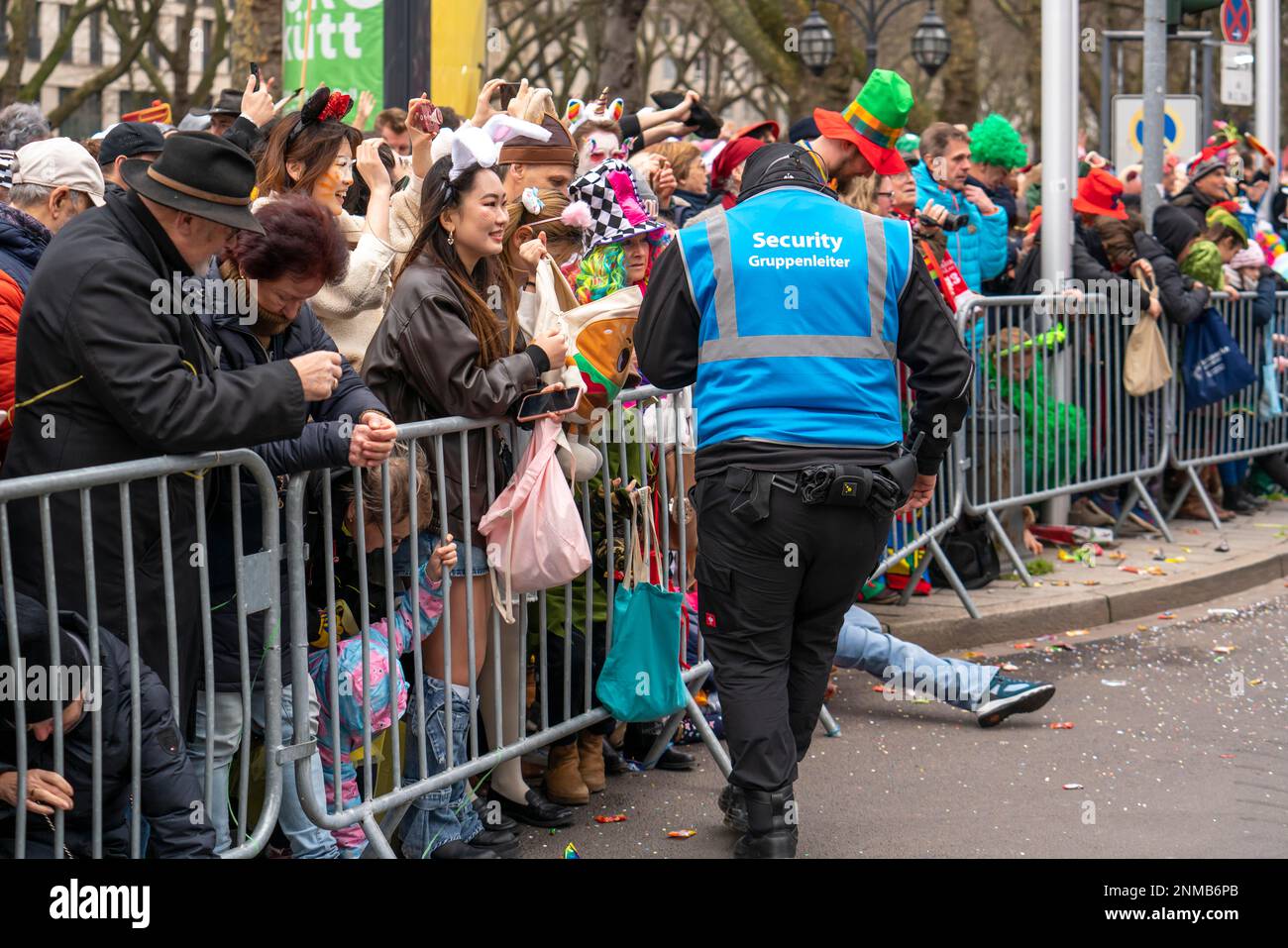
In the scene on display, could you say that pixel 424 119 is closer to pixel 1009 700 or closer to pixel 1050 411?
pixel 1009 700

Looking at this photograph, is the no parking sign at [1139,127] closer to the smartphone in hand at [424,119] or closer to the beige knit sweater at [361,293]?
the smartphone in hand at [424,119]

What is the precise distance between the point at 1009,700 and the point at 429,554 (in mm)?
2629

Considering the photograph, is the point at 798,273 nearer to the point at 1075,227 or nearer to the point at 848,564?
the point at 848,564

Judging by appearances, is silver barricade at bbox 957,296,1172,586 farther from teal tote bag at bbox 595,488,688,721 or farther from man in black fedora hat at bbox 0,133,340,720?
man in black fedora hat at bbox 0,133,340,720

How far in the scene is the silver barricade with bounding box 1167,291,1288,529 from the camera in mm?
10414

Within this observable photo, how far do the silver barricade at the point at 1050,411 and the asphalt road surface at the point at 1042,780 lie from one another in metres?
1.23

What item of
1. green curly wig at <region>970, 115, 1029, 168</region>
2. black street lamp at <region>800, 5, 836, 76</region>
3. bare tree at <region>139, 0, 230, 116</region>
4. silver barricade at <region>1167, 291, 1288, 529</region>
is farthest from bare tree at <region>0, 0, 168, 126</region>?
silver barricade at <region>1167, 291, 1288, 529</region>

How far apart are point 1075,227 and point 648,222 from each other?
16.3 feet

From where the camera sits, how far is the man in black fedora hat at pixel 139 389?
4.02m

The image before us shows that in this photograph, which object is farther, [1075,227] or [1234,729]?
[1075,227]

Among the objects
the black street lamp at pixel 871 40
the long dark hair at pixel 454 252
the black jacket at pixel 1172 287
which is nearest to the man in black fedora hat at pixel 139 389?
the long dark hair at pixel 454 252

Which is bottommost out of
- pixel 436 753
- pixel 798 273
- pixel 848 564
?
pixel 436 753
